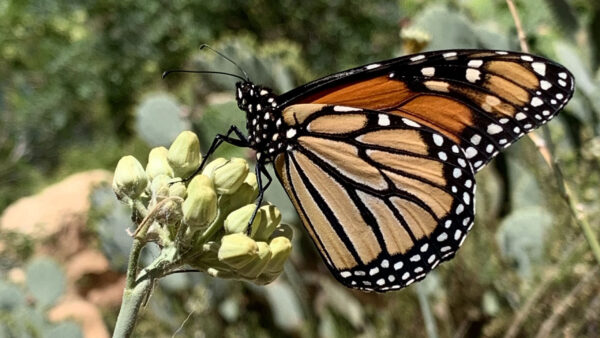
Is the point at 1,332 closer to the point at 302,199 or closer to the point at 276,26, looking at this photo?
the point at 302,199

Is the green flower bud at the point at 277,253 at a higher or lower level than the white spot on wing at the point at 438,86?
lower

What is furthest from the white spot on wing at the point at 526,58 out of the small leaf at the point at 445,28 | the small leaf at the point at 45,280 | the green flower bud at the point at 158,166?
the small leaf at the point at 45,280

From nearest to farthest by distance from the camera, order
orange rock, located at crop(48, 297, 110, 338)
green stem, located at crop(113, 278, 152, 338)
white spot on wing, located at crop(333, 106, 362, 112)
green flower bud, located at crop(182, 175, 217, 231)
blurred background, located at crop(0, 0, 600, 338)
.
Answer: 1. green stem, located at crop(113, 278, 152, 338)
2. green flower bud, located at crop(182, 175, 217, 231)
3. white spot on wing, located at crop(333, 106, 362, 112)
4. blurred background, located at crop(0, 0, 600, 338)
5. orange rock, located at crop(48, 297, 110, 338)

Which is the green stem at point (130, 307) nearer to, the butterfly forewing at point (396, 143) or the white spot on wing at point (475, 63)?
the butterfly forewing at point (396, 143)

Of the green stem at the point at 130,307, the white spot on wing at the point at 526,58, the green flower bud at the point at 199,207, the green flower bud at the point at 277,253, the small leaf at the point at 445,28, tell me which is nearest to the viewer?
the green stem at the point at 130,307

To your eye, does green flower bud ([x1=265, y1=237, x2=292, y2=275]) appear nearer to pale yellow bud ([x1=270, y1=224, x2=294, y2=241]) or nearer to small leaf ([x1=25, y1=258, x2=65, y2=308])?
pale yellow bud ([x1=270, y1=224, x2=294, y2=241])

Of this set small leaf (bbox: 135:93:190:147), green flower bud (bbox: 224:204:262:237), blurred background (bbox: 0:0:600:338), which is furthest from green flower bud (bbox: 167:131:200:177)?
small leaf (bbox: 135:93:190:147)

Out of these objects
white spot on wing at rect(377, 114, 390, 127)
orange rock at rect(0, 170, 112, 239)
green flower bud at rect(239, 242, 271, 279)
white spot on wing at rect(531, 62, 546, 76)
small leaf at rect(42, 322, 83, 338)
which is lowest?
green flower bud at rect(239, 242, 271, 279)
